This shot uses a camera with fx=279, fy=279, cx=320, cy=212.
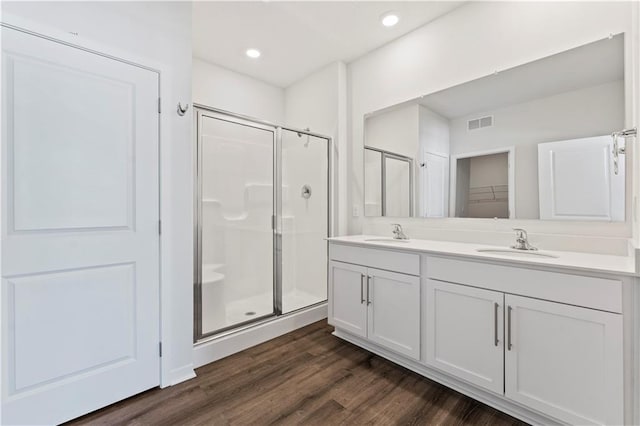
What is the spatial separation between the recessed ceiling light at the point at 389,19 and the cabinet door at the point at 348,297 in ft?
6.73

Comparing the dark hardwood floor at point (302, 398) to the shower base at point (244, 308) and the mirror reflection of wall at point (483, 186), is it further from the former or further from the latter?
the mirror reflection of wall at point (483, 186)

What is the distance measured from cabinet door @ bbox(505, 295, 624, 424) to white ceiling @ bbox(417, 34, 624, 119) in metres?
1.34

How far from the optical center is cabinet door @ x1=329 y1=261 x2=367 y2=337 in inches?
85.9

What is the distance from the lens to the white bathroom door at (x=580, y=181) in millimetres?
1562

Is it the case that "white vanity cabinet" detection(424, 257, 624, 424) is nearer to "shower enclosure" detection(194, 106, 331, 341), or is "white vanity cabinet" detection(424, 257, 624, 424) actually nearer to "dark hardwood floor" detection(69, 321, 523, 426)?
"dark hardwood floor" detection(69, 321, 523, 426)

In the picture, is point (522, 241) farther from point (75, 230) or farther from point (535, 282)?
point (75, 230)

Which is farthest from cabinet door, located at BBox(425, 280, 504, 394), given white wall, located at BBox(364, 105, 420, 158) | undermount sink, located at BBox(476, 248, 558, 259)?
white wall, located at BBox(364, 105, 420, 158)

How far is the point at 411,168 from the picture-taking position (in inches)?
96.7

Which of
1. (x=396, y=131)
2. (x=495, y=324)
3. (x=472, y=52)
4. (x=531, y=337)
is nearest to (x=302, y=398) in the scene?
(x=495, y=324)

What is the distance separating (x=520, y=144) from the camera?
1888mm

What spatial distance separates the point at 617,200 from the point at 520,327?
91 centimetres

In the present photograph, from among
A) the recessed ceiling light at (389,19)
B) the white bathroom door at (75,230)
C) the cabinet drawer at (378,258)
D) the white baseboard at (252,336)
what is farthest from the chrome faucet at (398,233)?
the white bathroom door at (75,230)

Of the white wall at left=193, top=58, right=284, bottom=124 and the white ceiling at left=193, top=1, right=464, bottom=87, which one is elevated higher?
the white ceiling at left=193, top=1, right=464, bottom=87

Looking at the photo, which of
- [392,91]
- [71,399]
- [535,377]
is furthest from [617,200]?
[71,399]
